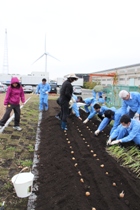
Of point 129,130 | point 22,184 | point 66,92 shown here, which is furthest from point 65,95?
point 22,184

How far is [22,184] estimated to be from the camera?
8.00 feet

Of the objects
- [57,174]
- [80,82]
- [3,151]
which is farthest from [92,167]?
[80,82]

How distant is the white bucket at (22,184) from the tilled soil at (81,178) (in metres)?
0.17

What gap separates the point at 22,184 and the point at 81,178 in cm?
88

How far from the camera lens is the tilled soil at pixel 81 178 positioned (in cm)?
239

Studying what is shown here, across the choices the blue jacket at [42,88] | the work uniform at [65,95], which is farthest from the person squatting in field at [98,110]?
the blue jacket at [42,88]

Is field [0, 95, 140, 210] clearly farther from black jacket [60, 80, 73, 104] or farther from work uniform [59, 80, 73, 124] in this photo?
black jacket [60, 80, 73, 104]

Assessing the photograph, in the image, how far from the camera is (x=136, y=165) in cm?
340

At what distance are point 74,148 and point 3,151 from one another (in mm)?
1399

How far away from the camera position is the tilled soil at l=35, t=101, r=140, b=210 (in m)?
2.39

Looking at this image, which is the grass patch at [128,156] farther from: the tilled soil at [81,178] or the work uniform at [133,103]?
the work uniform at [133,103]

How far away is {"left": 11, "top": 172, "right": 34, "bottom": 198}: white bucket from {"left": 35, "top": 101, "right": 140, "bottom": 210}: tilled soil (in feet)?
0.56

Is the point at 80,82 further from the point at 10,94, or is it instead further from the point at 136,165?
the point at 136,165

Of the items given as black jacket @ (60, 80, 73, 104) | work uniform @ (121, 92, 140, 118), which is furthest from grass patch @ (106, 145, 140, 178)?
black jacket @ (60, 80, 73, 104)
